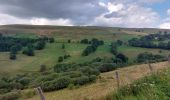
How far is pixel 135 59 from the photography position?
375ft

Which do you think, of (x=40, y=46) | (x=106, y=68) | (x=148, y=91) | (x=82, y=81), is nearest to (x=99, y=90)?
(x=148, y=91)

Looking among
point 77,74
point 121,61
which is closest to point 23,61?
point 121,61

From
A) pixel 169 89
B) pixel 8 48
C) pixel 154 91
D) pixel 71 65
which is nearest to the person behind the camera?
pixel 154 91

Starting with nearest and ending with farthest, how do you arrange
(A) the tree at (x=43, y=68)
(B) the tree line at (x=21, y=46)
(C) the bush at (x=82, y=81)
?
(C) the bush at (x=82, y=81) → (A) the tree at (x=43, y=68) → (B) the tree line at (x=21, y=46)

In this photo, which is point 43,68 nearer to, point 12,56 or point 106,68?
point 12,56

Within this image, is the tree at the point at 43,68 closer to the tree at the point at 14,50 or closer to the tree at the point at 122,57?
the tree at the point at 14,50

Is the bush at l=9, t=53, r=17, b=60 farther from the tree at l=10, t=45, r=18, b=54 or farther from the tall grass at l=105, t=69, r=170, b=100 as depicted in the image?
the tall grass at l=105, t=69, r=170, b=100

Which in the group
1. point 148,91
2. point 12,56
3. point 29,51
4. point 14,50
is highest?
point 148,91

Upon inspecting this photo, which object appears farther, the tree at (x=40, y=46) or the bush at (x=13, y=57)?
the tree at (x=40, y=46)

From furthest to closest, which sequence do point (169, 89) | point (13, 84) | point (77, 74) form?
point (13, 84), point (77, 74), point (169, 89)

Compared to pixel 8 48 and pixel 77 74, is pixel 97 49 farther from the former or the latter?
pixel 77 74

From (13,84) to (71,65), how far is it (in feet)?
106

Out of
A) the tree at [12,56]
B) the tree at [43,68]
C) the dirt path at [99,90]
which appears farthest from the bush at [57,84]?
the tree at [12,56]

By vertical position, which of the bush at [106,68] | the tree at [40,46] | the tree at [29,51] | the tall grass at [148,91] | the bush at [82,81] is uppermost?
the tall grass at [148,91]
